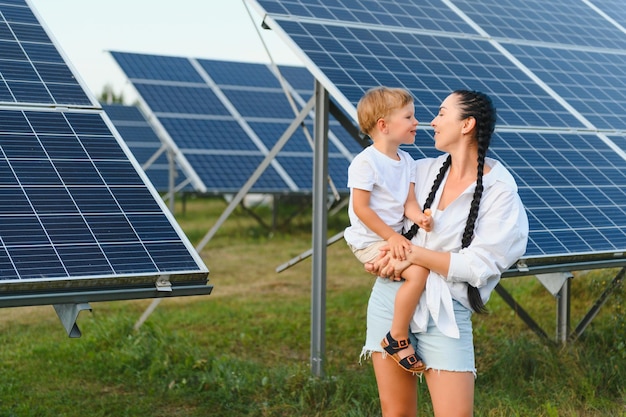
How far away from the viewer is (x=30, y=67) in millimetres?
5594

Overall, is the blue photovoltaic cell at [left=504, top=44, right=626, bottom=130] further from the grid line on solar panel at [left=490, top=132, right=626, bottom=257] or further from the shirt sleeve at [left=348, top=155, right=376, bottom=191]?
the shirt sleeve at [left=348, top=155, right=376, bottom=191]

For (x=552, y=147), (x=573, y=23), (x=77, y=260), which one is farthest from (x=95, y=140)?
(x=573, y=23)

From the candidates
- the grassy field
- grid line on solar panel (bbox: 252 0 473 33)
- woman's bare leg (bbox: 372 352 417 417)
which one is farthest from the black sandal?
grid line on solar panel (bbox: 252 0 473 33)

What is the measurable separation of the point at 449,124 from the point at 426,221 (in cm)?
42

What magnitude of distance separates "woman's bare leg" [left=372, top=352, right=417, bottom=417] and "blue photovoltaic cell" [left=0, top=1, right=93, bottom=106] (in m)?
2.72

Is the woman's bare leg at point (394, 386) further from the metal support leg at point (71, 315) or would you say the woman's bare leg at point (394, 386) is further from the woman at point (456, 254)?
the metal support leg at point (71, 315)

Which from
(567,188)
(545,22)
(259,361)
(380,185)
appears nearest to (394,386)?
(380,185)

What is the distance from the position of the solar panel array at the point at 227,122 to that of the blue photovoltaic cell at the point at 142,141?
328cm

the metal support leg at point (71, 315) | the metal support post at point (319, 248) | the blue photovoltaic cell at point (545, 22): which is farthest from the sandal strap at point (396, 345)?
the blue photovoltaic cell at point (545, 22)

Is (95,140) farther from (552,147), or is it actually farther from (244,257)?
(244,257)

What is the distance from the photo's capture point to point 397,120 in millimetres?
3812

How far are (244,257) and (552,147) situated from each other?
818cm

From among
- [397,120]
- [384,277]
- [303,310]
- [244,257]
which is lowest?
[244,257]

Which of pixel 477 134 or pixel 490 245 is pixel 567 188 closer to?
pixel 477 134
